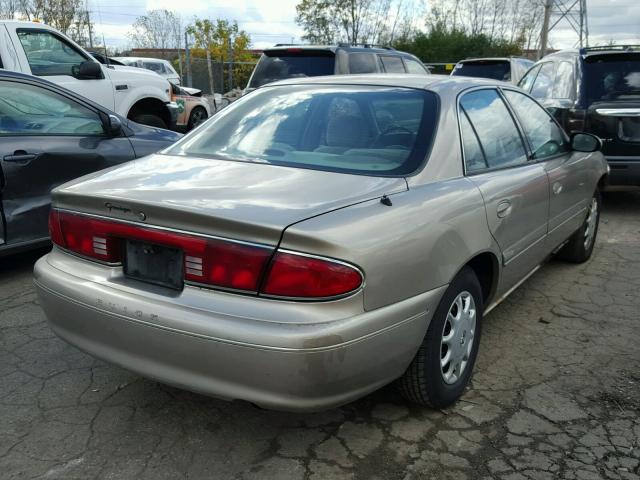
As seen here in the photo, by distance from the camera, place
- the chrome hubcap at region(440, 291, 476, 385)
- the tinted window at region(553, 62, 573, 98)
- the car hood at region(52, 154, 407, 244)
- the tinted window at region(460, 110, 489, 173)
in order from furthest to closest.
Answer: the tinted window at region(553, 62, 573, 98), the tinted window at region(460, 110, 489, 173), the chrome hubcap at region(440, 291, 476, 385), the car hood at region(52, 154, 407, 244)

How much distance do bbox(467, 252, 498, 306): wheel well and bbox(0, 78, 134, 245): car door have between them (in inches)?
128

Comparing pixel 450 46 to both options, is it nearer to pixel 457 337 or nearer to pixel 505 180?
pixel 505 180

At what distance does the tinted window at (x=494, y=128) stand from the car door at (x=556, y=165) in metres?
0.17

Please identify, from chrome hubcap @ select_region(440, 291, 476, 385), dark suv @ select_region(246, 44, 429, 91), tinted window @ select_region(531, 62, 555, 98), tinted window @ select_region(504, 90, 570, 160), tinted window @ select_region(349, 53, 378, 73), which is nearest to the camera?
chrome hubcap @ select_region(440, 291, 476, 385)

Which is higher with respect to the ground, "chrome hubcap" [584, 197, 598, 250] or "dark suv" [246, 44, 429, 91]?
"dark suv" [246, 44, 429, 91]

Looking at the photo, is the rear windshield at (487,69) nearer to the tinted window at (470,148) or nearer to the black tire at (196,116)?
the black tire at (196,116)

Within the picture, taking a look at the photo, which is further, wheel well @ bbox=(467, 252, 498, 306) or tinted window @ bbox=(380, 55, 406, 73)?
tinted window @ bbox=(380, 55, 406, 73)

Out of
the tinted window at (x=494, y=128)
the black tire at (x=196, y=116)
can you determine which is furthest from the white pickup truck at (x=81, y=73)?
the tinted window at (x=494, y=128)

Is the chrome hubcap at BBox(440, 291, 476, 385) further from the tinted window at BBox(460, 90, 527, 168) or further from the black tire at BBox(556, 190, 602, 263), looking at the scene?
the black tire at BBox(556, 190, 602, 263)

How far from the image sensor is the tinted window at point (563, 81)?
23.2 ft

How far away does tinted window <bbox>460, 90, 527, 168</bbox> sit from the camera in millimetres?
3348

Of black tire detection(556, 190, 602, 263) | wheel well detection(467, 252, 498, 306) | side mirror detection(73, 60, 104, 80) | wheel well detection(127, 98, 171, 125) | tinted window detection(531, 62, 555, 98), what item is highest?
side mirror detection(73, 60, 104, 80)

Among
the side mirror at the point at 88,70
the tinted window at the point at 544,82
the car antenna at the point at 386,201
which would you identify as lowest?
the car antenna at the point at 386,201

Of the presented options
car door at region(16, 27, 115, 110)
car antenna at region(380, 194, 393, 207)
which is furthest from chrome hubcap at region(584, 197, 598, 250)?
car door at region(16, 27, 115, 110)
